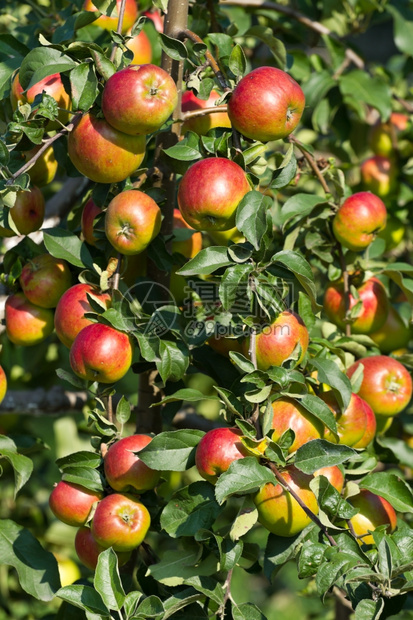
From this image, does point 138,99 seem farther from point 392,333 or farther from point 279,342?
point 392,333

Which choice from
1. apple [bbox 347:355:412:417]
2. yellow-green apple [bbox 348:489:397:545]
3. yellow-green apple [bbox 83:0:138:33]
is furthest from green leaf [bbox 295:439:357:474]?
yellow-green apple [bbox 83:0:138:33]

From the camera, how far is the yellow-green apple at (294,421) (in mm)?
912

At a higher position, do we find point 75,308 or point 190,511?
point 75,308

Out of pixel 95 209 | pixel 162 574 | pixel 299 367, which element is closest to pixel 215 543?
pixel 162 574

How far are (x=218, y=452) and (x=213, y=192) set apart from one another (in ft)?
1.08

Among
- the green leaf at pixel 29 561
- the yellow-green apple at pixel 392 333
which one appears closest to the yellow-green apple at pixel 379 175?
the yellow-green apple at pixel 392 333

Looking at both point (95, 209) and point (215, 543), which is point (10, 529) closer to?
point (215, 543)

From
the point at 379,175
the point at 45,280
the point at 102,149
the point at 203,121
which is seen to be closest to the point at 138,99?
the point at 102,149

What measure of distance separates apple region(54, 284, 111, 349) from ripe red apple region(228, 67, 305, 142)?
31cm

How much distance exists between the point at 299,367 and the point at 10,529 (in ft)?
1.75

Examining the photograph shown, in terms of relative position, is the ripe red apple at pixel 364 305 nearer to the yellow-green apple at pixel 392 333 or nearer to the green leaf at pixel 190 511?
the yellow-green apple at pixel 392 333

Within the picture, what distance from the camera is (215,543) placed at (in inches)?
35.9

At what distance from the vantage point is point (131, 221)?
0.96 m

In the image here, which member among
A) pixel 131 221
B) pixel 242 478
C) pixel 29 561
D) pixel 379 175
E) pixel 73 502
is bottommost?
pixel 29 561
